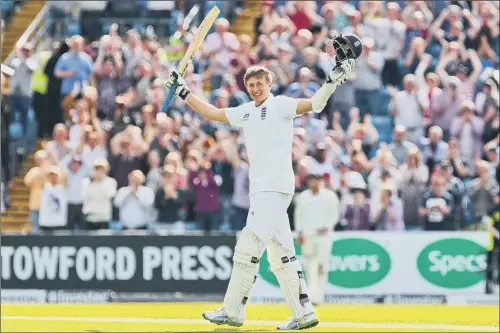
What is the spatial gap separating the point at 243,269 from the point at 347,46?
99.7 inches

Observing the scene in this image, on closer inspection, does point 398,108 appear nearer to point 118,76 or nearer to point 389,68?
point 389,68

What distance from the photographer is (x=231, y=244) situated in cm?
2459

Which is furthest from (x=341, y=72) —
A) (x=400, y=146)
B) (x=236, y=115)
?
(x=400, y=146)

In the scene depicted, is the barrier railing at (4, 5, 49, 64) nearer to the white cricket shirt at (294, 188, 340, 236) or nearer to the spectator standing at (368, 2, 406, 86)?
the spectator standing at (368, 2, 406, 86)

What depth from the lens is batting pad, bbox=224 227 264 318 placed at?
15.0 meters

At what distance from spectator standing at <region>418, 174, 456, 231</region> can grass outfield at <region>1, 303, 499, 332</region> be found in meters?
2.00

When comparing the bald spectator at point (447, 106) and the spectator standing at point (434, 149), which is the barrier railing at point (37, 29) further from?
the spectator standing at point (434, 149)

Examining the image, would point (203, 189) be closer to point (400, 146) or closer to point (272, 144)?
point (400, 146)

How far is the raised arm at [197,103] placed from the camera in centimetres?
1538

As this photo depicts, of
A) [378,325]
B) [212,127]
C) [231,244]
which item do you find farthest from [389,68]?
[378,325]

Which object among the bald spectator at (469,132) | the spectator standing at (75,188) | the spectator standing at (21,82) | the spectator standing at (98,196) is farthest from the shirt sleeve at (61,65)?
the bald spectator at (469,132)

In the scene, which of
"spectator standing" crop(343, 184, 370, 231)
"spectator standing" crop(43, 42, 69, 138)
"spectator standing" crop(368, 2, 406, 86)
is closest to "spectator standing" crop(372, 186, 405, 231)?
"spectator standing" crop(343, 184, 370, 231)

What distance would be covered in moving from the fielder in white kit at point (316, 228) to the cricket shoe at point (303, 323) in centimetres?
785

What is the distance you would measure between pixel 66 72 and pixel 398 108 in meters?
6.46
